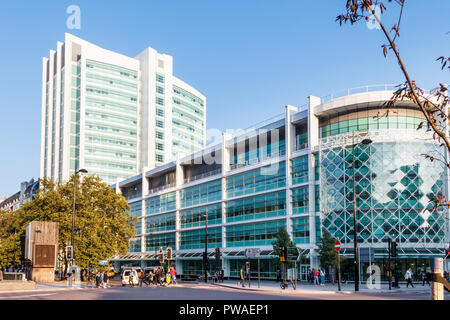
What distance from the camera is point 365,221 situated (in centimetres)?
5041

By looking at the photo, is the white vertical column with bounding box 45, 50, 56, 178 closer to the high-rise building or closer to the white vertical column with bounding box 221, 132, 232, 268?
the high-rise building

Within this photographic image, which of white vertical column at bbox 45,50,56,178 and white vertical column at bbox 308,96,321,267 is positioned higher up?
white vertical column at bbox 45,50,56,178

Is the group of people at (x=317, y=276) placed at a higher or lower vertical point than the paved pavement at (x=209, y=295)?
lower

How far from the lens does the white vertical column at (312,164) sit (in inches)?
2159

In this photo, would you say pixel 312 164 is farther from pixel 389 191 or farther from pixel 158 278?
pixel 158 278

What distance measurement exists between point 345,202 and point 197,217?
100ft

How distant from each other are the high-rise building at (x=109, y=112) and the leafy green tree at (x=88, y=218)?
5838cm

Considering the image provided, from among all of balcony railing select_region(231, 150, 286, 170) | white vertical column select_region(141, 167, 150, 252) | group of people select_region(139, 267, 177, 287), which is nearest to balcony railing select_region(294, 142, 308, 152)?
balcony railing select_region(231, 150, 286, 170)

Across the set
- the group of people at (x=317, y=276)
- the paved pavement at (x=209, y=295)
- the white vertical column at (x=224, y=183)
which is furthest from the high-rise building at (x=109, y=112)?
the paved pavement at (x=209, y=295)

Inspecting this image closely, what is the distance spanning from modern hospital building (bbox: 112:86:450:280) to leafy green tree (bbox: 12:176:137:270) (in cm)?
1559

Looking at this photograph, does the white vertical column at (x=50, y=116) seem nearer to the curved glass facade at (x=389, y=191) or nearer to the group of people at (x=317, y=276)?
the group of people at (x=317, y=276)

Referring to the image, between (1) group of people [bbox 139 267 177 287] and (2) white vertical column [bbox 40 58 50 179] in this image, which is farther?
(2) white vertical column [bbox 40 58 50 179]

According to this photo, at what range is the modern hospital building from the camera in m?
49.7

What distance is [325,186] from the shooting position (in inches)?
2121
